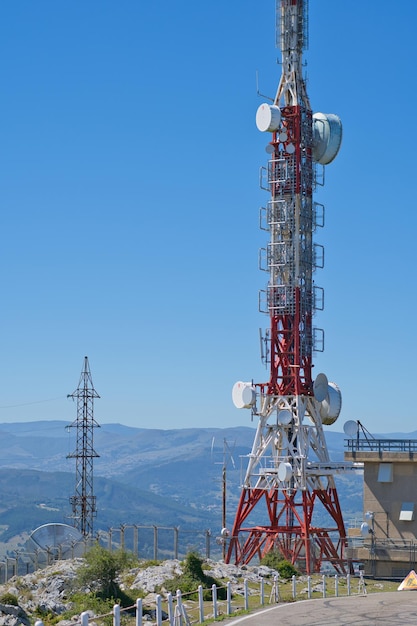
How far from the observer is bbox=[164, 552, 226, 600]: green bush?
4346 cm

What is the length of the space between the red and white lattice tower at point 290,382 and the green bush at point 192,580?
18.2m

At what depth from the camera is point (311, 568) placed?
61500 millimetres

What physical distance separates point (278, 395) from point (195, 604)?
90.6 feet

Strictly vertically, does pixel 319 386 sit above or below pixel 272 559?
above

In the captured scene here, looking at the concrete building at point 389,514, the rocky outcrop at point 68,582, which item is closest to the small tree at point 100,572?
the rocky outcrop at point 68,582

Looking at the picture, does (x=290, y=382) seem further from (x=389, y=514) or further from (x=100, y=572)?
(x=100, y=572)

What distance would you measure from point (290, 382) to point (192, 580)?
2289cm

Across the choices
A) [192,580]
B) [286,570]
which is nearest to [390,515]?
[286,570]

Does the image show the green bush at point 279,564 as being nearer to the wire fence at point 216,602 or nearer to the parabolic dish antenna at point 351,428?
the wire fence at point 216,602

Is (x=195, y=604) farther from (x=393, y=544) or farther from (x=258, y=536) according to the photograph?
(x=258, y=536)

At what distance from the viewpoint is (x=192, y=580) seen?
45031 millimetres

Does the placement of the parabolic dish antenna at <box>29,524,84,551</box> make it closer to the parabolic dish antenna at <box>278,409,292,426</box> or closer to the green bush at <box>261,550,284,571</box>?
the green bush at <box>261,550,284,571</box>

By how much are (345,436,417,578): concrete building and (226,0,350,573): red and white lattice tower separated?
563cm

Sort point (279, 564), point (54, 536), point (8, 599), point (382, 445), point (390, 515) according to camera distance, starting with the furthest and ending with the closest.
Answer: point (54, 536), point (382, 445), point (390, 515), point (279, 564), point (8, 599)
